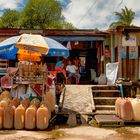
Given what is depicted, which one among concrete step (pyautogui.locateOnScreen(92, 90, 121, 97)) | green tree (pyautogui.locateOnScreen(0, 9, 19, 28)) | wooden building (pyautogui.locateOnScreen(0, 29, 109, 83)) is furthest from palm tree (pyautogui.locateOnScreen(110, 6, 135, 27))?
concrete step (pyautogui.locateOnScreen(92, 90, 121, 97))

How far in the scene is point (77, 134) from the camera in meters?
8.86

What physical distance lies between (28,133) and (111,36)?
9.94 metres

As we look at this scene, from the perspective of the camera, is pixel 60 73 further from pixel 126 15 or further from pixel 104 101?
pixel 126 15

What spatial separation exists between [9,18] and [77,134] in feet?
119

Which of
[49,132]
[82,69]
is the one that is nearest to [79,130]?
[49,132]

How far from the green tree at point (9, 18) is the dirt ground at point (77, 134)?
1355 inches

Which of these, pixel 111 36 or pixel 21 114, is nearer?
pixel 21 114

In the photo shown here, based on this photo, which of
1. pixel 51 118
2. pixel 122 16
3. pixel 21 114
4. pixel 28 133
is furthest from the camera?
pixel 122 16

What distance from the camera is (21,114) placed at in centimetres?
955

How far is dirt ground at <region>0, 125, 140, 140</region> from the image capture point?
838 centimetres

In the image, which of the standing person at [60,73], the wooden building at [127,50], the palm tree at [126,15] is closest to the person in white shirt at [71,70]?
the standing person at [60,73]

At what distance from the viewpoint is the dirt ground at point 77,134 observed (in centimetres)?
838

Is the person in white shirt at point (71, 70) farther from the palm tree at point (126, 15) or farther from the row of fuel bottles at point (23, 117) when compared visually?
the palm tree at point (126, 15)

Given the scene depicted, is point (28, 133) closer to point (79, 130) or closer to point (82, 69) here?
point (79, 130)
